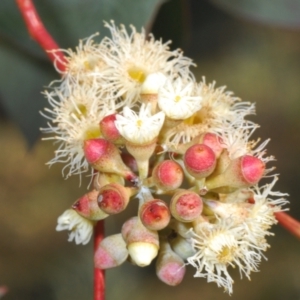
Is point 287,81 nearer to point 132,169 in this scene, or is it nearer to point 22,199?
point 22,199

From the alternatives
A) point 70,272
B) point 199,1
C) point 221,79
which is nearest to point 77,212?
point 199,1

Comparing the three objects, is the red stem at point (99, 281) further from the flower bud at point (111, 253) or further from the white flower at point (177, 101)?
the white flower at point (177, 101)

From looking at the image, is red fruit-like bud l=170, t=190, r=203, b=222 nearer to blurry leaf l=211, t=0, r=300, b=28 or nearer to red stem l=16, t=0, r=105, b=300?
red stem l=16, t=0, r=105, b=300

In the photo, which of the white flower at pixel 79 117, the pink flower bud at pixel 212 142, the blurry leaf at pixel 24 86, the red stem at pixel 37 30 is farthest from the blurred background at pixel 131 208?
the pink flower bud at pixel 212 142

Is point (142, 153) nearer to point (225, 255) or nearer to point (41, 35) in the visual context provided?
point (225, 255)

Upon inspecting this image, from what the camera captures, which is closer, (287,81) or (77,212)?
(77,212)

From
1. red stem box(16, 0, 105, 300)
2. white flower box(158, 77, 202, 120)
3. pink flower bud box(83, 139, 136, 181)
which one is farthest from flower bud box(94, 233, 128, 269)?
red stem box(16, 0, 105, 300)
